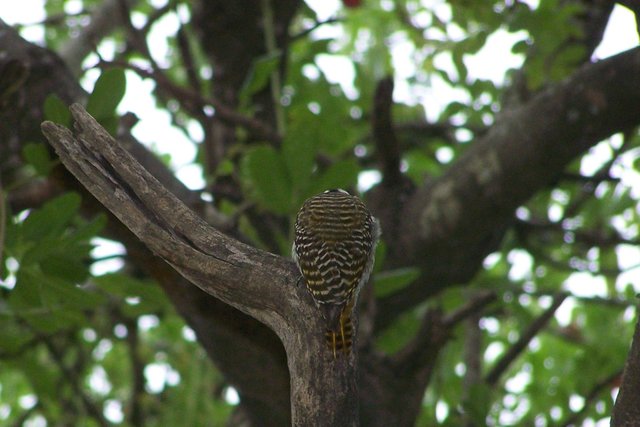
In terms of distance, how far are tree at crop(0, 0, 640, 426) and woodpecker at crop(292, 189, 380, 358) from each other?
12 cm

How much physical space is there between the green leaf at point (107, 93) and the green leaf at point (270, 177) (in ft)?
1.93

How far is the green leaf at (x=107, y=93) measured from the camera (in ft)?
10.2

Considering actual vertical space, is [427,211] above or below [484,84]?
below

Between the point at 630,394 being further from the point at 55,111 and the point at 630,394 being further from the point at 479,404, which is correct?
the point at 55,111

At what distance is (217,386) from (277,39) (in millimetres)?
2494

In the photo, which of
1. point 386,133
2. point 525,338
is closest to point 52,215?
point 386,133

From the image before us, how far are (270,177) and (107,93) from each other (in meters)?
0.75

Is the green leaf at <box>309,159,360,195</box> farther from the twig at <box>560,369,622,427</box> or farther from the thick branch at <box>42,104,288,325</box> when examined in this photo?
the twig at <box>560,369,622,427</box>

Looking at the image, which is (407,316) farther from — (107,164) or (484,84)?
(107,164)

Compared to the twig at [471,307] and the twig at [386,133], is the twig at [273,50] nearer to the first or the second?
the twig at [386,133]

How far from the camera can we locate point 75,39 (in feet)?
17.1

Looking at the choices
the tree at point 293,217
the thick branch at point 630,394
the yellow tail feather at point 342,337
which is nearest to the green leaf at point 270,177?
the tree at point 293,217

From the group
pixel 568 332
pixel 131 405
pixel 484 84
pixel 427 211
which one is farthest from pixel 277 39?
pixel 568 332

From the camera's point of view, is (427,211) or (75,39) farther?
(75,39)
